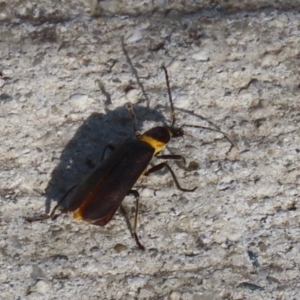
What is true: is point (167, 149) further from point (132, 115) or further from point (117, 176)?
point (117, 176)

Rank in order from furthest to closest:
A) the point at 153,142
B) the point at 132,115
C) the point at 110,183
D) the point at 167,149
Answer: the point at 167,149 → the point at 132,115 → the point at 153,142 → the point at 110,183

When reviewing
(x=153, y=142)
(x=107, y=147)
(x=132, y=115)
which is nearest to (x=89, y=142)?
(x=107, y=147)

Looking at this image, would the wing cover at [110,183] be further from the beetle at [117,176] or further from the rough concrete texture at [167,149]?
the rough concrete texture at [167,149]

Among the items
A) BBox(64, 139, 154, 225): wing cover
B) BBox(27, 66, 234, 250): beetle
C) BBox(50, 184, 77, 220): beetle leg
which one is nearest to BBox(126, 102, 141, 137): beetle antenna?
BBox(27, 66, 234, 250): beetle

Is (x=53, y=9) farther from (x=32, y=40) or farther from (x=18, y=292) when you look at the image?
(x=18, y=292)

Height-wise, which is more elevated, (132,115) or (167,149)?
(132,115)

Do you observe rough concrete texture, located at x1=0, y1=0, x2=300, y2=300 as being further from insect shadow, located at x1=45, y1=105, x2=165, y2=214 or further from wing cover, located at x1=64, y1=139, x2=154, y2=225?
wing cover, located at x1=64, y1=139, x2=154, y2=225

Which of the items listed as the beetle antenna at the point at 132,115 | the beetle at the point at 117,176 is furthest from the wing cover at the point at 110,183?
the beetle antenna at the point at 132,115

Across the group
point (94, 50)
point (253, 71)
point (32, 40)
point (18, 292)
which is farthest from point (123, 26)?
point (18, 292)
